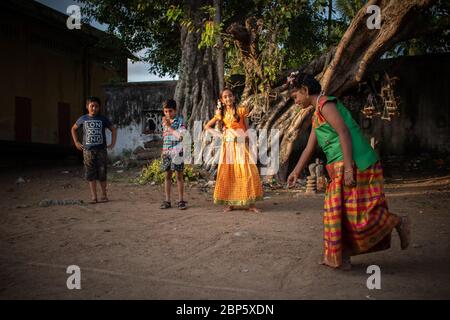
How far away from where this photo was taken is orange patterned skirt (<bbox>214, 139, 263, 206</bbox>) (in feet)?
21.2

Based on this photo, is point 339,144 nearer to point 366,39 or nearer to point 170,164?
point 170,164

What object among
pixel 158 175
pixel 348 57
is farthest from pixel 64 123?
pixel 348 57

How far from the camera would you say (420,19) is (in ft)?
29.2

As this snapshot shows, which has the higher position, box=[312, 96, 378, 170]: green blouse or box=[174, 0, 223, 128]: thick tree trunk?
box=[174, 0, 223, 128]: thick tree trunk

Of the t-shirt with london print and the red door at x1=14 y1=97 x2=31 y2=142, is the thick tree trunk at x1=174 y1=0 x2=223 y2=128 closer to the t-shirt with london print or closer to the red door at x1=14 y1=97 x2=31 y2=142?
the t-shirt with london print

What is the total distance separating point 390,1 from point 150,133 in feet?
28.6

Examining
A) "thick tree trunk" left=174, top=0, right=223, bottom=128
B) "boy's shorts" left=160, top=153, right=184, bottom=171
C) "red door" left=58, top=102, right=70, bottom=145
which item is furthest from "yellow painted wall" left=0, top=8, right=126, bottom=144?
"boy's shorts" left=160, top=153, right=184, bottom=171

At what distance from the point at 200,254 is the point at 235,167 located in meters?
2.60

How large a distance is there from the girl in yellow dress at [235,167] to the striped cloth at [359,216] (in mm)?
2934

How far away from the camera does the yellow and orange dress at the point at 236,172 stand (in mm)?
6477

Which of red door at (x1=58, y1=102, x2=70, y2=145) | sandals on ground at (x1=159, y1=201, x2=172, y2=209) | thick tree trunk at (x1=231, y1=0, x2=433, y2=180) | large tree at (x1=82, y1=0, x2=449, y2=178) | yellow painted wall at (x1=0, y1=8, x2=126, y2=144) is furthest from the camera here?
red door at (x1=58, y1=102, x2=70, y2=145)

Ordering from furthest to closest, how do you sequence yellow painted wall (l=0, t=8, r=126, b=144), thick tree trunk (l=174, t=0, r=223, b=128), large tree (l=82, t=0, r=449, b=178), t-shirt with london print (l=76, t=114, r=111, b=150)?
yellow painted wall (l=0, t=8, r=126, b=144) < thick tree trunk (l=174, t=0, r=223, b=128) < large tree (l=82, t=0, r=449, b=178) < t-shirt with london print (l=76, t=114, r=111, b=150)

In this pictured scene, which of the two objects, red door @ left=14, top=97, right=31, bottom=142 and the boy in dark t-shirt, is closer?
the boy in dark t-shirt

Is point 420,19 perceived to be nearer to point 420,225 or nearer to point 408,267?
point 420,225
